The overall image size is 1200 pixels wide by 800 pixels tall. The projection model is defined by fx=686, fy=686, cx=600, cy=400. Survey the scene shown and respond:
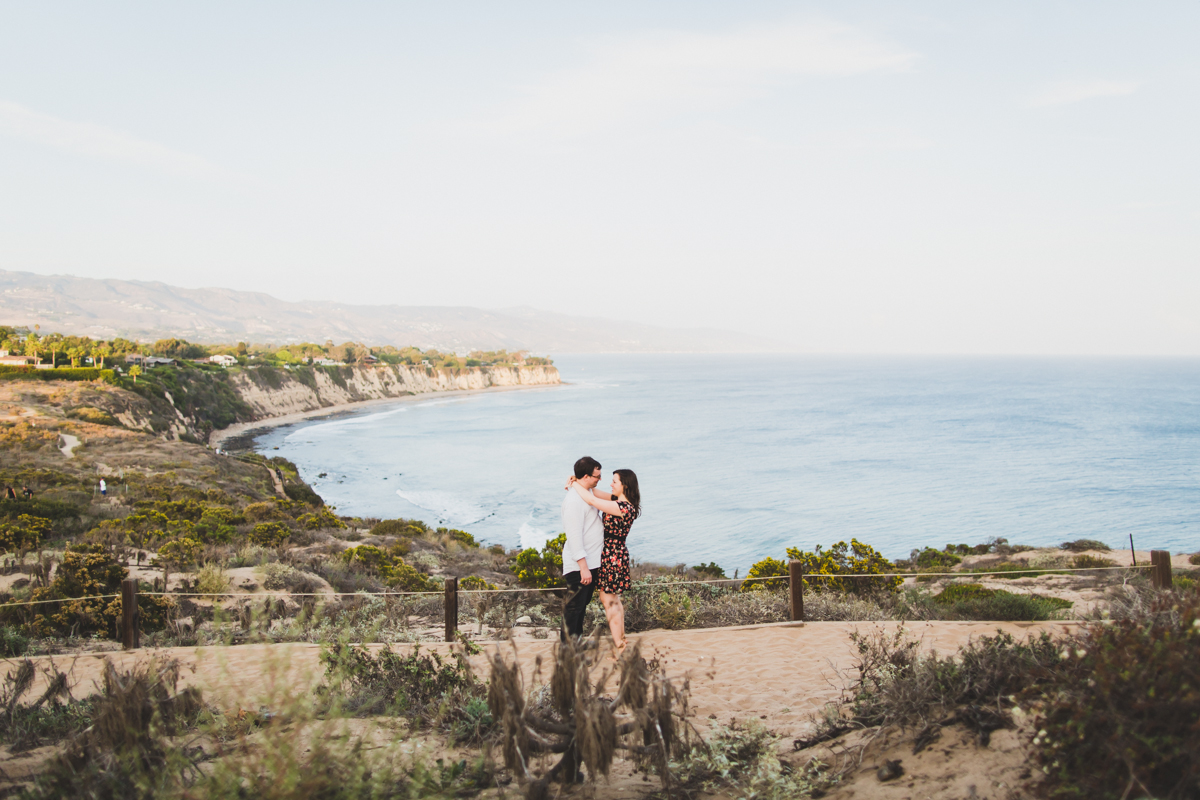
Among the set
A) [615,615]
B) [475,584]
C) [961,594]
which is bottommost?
[475,584]

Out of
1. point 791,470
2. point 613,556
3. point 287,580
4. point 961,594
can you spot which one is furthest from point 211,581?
point 791,470

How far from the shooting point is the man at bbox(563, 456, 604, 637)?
5.96 m

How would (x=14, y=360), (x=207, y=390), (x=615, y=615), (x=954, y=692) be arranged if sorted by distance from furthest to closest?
(x=207, y=390), (x=14, y=360), (x=615, y=615), (x=954, y=692)

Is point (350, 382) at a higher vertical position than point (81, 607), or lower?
higher

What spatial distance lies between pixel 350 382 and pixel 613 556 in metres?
103

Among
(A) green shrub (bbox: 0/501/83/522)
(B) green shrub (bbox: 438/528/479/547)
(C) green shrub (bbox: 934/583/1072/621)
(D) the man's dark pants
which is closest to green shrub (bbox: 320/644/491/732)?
(D) the man's dark pants

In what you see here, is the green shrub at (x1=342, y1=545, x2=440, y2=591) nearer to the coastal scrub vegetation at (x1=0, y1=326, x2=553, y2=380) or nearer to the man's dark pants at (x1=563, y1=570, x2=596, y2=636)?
the man's dark pants at (x1=563, y1=570, x2=596, y2=636)

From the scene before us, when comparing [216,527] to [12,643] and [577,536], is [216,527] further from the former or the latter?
[577,536]

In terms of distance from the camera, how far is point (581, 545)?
19.8 ft

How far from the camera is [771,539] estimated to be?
26.3 metres

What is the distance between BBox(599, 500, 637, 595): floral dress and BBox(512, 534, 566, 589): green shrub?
5323mm

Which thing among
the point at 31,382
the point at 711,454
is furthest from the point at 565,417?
the point at 31,382

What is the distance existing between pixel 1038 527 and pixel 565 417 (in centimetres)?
5310

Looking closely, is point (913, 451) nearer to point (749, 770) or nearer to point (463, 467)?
point (463, 467)
